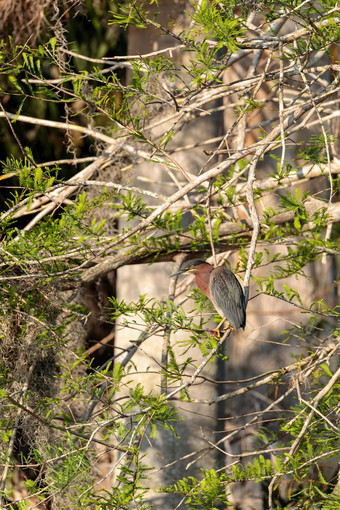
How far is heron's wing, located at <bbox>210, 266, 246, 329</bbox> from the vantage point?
1.96 m

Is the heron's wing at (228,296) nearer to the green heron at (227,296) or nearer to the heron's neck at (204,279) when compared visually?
the green heron at (227,296)

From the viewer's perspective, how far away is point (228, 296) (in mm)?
1994

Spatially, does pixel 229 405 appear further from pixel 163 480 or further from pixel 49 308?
pixel 49 308

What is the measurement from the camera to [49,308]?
8.19 ft

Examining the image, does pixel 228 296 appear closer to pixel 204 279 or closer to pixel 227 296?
pixel 227 296

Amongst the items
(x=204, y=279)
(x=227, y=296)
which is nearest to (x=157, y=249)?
(x=204, y=279)

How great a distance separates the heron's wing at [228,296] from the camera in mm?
1956

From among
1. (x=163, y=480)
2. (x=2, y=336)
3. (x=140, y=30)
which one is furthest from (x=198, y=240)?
(x=140, y=30)

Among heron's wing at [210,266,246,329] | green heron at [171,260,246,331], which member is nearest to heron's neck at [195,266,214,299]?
green heron at [171,260,246,331]

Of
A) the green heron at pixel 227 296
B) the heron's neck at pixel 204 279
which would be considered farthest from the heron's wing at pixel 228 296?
the heron's neck at pixel 204 279

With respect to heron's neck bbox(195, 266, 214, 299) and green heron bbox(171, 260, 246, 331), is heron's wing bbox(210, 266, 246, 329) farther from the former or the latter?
heron's neck bbox(195, 266, 214, 299)

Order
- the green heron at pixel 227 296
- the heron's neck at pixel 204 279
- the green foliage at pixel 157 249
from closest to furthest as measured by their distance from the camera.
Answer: the green foliage at pixel 157 249 < the green heron at pixel 227 296 < the heron's neck at pixel 204 279

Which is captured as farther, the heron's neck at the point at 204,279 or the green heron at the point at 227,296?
the heron's neck at the point at 204,279

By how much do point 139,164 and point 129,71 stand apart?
50cm
